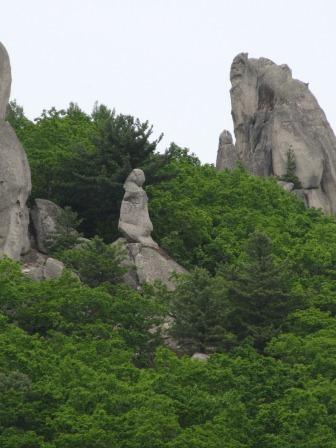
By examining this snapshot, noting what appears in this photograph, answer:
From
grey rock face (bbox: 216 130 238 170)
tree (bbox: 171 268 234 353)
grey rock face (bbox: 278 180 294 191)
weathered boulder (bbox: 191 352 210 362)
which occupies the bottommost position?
weathered boulder (bbox: 191 352 210 362)

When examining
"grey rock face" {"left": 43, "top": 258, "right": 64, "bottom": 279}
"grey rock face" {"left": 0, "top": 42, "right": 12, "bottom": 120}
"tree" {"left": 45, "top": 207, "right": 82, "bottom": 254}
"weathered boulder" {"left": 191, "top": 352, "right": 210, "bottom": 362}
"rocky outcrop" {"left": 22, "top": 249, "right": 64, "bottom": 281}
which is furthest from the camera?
"grey rock face" {"left": 0, "top": 42, "right": 12, "bottom": 120}

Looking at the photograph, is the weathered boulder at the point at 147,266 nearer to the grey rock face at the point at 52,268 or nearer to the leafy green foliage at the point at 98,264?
the leafy green foliage at the point at 98,264

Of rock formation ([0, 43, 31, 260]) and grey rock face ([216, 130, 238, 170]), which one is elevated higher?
grey rock face ([216, 130, 238, 170])

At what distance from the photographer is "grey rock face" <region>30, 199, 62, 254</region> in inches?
1826

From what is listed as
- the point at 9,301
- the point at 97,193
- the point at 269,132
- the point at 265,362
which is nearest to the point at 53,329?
the point at 9,301

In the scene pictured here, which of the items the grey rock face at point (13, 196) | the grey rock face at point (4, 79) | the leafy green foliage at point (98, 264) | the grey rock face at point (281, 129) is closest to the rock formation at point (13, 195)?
the grey rock face at point (13, 196)

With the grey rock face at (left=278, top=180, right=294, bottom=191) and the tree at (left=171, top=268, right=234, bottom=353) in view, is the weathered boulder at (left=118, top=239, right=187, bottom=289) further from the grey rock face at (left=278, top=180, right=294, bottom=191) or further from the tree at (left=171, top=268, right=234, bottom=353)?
the grey rock face at (left=278, top=180, right=294, bottom=191)

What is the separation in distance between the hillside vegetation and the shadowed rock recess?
5.34m

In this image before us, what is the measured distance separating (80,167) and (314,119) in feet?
57.7

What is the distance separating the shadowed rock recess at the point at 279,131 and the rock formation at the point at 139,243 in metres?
15.7

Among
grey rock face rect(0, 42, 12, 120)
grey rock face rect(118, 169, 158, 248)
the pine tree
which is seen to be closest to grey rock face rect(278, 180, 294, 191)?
grey rock face rect(118, 169, 158, 248)

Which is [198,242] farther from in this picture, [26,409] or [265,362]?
[26,409]

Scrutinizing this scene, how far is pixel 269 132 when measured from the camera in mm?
64188

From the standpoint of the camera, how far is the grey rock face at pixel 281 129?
6288 centimetres
